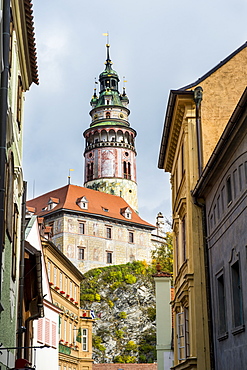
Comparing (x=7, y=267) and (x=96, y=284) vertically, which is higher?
(x=96, y=284)

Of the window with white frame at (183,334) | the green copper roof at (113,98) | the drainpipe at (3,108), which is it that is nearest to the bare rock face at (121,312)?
the green copper roof at (113,98)

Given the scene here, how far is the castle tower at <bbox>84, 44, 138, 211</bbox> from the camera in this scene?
3307 inches

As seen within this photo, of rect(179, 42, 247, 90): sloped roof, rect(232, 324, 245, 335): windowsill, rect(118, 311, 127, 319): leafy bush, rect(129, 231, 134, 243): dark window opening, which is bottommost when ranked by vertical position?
rect(232, 324, 245, 335): windowsill

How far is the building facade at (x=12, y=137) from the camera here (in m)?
8.58

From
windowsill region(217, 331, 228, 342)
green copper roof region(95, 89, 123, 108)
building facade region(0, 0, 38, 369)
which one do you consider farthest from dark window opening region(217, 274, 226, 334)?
green copper roof region(95, 89, 123, 108)

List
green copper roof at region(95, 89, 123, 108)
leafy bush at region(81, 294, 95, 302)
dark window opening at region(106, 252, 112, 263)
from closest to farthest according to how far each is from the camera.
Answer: leafy bush at region(81, 294, 95, 302)
dark window opening at region(106, 252, 112, 263)
green copper roof at region(95, 89, 123, 108)

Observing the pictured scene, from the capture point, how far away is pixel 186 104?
17156 mm

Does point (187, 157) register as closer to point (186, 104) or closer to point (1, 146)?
point (186, 104)

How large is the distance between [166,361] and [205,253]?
1016cm

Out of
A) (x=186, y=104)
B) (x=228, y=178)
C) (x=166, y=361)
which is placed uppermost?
(x=186, y=104)

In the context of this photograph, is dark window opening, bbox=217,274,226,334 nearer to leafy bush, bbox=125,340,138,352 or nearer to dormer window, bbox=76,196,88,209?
leafy bush, bbox=125,340,138,352

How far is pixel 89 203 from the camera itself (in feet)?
243

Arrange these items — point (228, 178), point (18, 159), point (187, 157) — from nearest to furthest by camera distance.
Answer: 1. point (18, 159)
2. point (228, 178)
3. point (187, 157)

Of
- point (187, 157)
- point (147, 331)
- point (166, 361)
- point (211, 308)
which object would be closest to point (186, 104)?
point (187, 157)
